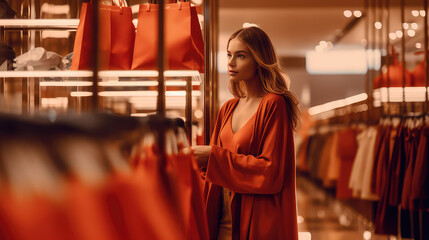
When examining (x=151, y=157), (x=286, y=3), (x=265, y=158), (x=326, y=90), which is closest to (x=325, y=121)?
(x=326, y=90)

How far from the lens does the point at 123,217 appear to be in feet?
2.19

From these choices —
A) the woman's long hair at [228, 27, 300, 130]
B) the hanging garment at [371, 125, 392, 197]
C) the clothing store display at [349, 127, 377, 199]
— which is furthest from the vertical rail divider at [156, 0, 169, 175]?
the clothing store display at [349, 127, 377, 199]

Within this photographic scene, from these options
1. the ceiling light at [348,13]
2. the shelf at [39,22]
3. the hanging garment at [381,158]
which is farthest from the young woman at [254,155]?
the ceiling light at [348,13]

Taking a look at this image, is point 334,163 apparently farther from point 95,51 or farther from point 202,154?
point 95,51

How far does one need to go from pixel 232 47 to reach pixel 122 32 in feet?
1.63

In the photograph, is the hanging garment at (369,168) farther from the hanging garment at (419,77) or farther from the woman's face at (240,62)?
the woman's face at (240,62)

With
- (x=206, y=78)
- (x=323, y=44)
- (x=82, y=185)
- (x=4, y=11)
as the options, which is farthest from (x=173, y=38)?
(x=323, y=44)

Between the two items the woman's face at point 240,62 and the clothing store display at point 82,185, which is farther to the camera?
the woman's face at point 240,62

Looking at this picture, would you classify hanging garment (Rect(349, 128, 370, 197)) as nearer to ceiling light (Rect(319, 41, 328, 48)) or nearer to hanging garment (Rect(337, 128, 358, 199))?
hanging garment (Rect(337, 128, 358, 199))

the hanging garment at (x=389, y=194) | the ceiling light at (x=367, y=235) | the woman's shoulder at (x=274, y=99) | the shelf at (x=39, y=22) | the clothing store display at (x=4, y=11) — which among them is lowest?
the ceiling light at (x=367, y=235)

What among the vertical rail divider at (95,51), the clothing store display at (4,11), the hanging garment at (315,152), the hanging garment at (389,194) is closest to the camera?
the vertical rail divider at (95,51)

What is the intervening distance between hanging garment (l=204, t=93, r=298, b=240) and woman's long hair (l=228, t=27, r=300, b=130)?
0.18 ft

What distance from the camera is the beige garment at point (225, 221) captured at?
6.55 ft

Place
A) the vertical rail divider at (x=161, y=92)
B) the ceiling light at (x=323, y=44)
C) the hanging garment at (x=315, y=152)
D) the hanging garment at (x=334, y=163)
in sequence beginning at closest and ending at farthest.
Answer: the vertical rail divider at (x=161, y=92) < the hanging garment at (x=334, y=163) < the hanging garment at (x=315, y=152) < the ceiling light at (x=323, y=44)
